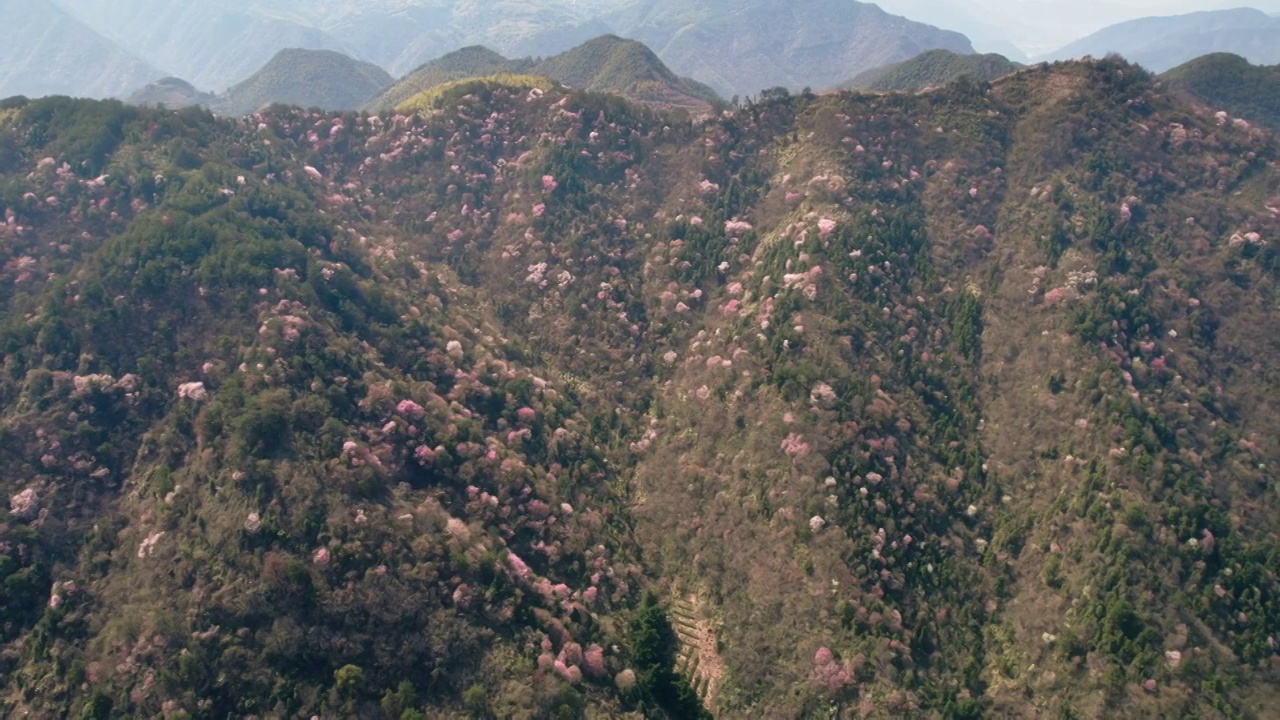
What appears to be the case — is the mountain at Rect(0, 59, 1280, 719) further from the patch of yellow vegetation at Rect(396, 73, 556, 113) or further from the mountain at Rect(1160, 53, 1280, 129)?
the mountain at Rect(1160, 53, 1280, 129)

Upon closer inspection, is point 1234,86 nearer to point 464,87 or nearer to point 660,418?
point 464,87

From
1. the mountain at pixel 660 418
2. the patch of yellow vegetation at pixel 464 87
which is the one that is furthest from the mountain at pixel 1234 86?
the patch of yellow vegetation at pixel 464 87

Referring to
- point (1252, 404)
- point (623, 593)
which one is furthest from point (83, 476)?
point (1252, 404)

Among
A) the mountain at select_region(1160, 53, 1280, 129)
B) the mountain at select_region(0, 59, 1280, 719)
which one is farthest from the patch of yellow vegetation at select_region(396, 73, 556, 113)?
the mountain at select_region(1160, 53, 1280, 129)

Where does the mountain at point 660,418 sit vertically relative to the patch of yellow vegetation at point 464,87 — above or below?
below

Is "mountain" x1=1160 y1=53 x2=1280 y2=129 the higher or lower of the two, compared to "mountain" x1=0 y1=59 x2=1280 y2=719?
higher

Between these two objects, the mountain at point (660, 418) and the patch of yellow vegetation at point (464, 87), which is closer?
the mountain at point (660, 418)

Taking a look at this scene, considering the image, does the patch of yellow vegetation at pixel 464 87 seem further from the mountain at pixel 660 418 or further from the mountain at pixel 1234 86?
the mountain at pixel 1234 86
